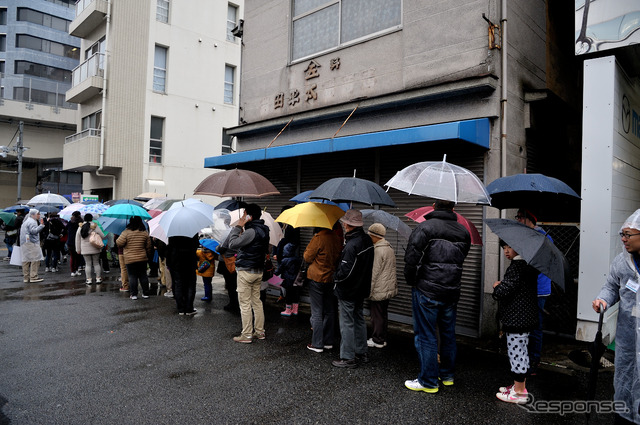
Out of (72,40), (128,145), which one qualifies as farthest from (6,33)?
(128,145)

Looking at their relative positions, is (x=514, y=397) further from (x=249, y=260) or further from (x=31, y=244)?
(x=31, y=244)

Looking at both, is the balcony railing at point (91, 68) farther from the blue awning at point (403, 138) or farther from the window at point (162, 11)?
the blue awning at point (403, 138)

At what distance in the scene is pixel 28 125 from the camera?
107 feet

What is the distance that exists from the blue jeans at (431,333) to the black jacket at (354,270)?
0.86 m

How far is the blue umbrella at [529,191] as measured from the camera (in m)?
4.79

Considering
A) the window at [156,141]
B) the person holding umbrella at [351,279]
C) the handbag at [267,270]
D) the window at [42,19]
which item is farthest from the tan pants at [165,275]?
the window at [42,19]

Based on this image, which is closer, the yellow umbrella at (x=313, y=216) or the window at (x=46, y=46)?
the yellow umbrella at (x=313, y=216)

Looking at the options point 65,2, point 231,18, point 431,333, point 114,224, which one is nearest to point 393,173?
point 431,333

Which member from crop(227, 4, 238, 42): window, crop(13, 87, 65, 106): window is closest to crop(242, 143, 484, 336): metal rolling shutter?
crop(227, 4, 238, 42): window

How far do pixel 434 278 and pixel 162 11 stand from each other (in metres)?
21.4

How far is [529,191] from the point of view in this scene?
488 cm

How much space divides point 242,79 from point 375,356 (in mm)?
8837

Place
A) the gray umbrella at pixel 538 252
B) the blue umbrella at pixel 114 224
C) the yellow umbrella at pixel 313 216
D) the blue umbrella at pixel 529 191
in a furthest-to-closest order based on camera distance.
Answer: the blue umbrella at pixel 114 224 < the yellow umbrella at pixel 313 216 < the blue umbrella at pixel 529 191 < the gray umbrella at pixel 538 252

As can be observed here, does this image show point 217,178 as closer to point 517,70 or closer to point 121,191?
point 517,70
